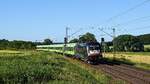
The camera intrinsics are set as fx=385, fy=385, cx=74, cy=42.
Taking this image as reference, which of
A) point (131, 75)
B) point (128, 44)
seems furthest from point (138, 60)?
point (128, 44)

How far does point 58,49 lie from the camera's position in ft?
338

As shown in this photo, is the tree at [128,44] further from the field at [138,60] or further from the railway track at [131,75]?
the railway track at [131,75]

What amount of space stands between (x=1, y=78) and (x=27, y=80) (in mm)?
1688

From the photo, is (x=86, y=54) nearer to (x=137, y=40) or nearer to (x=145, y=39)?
(x=137, y=40)

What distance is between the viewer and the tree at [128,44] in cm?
16638

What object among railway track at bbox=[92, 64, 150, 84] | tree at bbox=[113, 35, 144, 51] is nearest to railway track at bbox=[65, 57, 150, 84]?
railway track at bbox=[92, 64, 150, 84]

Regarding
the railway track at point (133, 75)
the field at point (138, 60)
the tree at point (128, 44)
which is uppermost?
the tree at point (128, 44)

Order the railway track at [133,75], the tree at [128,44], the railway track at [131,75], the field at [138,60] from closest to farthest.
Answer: the railway track at [133,75], the railway track at [131,75], the field at [138,60], the tree at [128,44]

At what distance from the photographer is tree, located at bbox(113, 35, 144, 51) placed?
166375 millimetres

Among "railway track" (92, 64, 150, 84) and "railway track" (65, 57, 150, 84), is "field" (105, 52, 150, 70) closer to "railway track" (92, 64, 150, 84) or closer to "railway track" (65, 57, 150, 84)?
"railway track" (65, 57, 150, 84)

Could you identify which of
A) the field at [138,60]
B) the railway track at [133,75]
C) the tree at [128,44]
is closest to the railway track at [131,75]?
the railway track at [133,75]

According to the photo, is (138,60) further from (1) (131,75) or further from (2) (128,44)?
(2) (128,44)

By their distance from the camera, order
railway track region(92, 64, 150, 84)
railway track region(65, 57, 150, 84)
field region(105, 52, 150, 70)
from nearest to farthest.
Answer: railway track region(92, 64, 150, 84) < railway track region(65, 57, 150, 84) < field region(105, 52, 150, 70)

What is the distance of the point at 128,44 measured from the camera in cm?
17012
